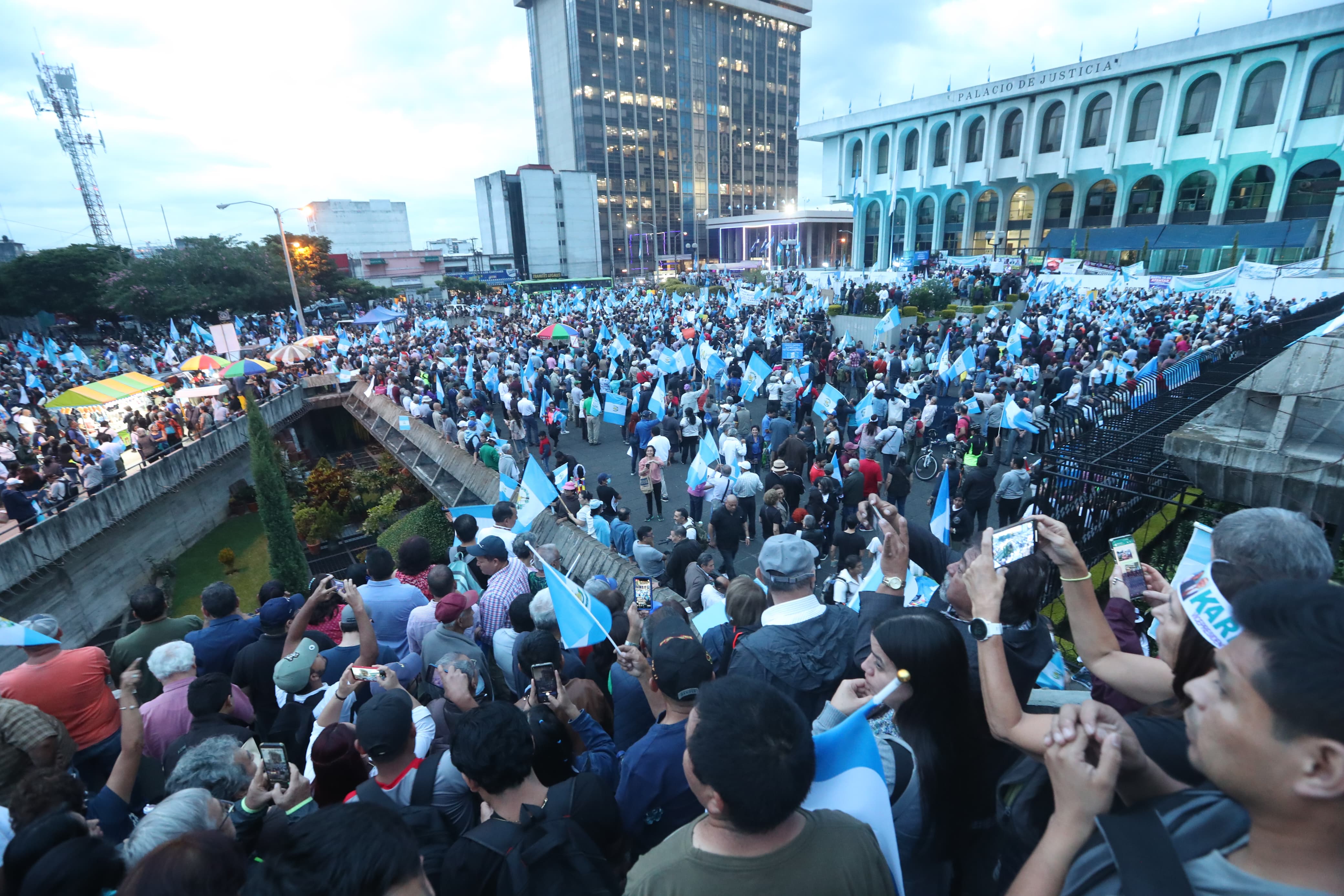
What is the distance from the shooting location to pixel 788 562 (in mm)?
3098

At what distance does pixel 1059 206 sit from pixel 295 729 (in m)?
60.5

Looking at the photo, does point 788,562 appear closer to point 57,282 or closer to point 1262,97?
point 57,282

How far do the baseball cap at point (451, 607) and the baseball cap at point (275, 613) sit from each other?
1.03 meters

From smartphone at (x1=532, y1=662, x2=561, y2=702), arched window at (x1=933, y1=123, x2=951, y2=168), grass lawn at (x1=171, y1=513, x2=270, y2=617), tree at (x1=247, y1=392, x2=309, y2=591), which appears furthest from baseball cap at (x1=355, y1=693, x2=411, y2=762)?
arched window at (x1=933, y1=123, x2=951, y2=168)

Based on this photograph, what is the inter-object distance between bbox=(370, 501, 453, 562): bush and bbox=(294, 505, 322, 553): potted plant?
1929 mm

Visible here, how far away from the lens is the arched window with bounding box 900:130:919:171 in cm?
5431

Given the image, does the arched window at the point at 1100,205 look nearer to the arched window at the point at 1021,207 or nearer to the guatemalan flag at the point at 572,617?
the arched window at the point at 1021,207

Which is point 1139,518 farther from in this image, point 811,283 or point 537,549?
point 811,283

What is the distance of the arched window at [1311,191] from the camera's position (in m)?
35.5

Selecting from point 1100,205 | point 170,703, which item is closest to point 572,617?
point 170,703

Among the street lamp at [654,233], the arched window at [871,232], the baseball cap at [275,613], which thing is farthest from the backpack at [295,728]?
the street lamp at [654,233]

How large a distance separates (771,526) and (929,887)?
6.51m

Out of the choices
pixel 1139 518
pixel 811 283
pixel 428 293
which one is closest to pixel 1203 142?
pixel 811 283

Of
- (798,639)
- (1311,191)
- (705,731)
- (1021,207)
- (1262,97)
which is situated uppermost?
(1262,97)
